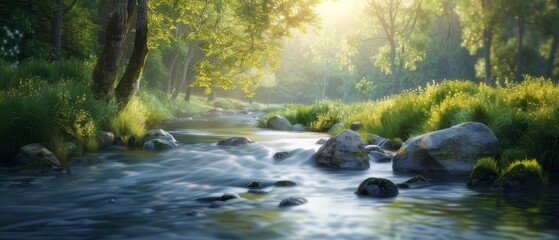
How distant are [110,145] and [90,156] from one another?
5.65ft

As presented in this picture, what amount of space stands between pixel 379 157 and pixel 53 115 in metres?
7.46

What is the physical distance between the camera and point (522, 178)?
340 inches

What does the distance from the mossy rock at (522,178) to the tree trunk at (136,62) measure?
10924mm

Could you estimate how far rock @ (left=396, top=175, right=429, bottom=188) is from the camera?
28.6ft

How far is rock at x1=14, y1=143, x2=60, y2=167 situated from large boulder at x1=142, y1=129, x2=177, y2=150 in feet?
12.0

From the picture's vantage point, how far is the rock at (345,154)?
36.5 feet

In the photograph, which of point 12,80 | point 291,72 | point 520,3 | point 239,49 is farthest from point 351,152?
point 291,72

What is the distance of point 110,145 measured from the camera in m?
13.8

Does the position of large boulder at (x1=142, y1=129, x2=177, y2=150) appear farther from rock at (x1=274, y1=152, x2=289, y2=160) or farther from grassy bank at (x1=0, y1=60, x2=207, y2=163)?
rock at (x1=274, y1=152, x2=289, y2=160)

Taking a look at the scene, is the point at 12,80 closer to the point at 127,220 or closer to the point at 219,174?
the point at 219,174

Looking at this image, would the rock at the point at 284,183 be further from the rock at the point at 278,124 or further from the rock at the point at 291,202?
the rock at the point at 278,124

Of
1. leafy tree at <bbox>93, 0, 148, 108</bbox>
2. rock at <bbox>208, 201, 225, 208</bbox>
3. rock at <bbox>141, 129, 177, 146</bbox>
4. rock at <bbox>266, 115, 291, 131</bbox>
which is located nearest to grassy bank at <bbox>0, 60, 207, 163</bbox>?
rock at <bbox>141, 129, 177, 146</bbox>

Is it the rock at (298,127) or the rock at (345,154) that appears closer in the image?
the rock at (345,154)

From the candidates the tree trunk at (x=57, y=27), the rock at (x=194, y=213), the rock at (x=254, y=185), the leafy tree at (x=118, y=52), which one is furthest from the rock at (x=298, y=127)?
the rock at (x=194, y=213)
